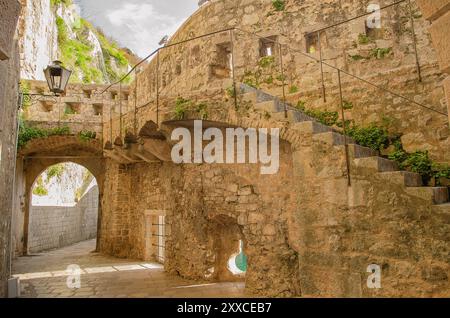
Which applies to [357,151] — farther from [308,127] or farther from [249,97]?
[249,97]

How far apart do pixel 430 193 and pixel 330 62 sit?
12.7 ft

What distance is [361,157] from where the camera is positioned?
12.8 ft

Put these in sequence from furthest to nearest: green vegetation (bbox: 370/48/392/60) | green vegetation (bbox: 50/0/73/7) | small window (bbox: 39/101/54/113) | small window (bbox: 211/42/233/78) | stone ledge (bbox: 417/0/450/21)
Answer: green vegetation (bbox: 50/0/73/7), small window (bbox: 39/101/54/113), small window (bbox: 211/42/233/78), green vegetation (bbox: 370/48/392/60), stone ledge (bbox: 417/0/450/21)

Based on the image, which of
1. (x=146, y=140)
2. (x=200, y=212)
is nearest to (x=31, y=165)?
(x=146, y=140)

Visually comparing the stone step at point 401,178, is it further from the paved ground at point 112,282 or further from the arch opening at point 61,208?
the arch opening at point 61,208

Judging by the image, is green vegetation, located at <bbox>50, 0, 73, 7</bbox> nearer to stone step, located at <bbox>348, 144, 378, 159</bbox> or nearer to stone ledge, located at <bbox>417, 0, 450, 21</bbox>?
stone step, located at <bbox>348, 144, 378, 159</bbox>

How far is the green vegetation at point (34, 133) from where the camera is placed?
1054 centimetres

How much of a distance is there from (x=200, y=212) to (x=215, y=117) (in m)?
2.37

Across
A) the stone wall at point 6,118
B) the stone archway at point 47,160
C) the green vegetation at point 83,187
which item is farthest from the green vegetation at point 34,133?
the green vegetation at point 83,187

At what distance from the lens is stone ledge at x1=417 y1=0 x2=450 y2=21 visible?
77.8 inches

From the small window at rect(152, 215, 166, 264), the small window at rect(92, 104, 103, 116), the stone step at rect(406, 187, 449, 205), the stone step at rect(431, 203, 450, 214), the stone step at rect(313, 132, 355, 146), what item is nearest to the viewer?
the stone step at rect(431, 203, 450, 214)

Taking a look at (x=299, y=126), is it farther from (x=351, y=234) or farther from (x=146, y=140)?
(x=146, y=140)
